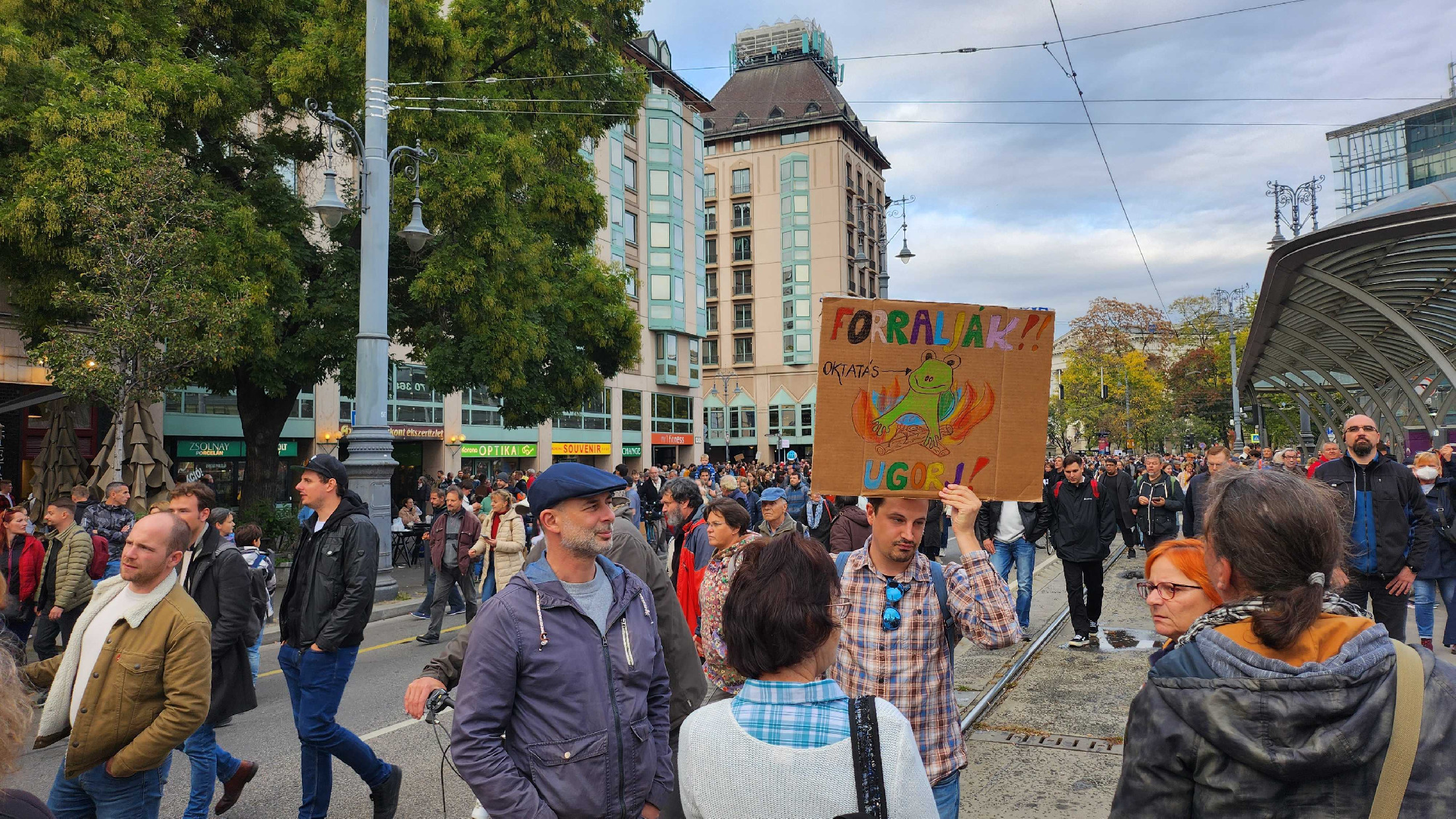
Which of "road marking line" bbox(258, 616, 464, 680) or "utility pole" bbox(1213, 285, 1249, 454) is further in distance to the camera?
"utility pole" bbox(1213, 285, 1249, 454)

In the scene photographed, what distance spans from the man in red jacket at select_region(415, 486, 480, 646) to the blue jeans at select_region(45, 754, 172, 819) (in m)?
6.84

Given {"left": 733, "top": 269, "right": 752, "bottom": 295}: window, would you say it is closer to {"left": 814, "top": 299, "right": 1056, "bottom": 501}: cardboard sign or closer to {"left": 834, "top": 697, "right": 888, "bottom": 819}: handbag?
{"left": 814, "top": 299, "right": 1056, "bottom": 501}: cardboard sign

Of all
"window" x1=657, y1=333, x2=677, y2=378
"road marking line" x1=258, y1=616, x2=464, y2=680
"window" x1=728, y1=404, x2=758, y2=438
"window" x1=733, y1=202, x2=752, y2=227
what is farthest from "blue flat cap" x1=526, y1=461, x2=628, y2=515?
"window" x1=733, y1=202, x2=752, y2=227

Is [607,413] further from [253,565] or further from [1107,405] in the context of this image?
[253,565]

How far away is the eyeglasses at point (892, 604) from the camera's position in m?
3.14

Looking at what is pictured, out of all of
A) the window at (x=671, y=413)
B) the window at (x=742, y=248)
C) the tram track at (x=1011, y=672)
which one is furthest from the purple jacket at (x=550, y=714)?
the window at (x=742, y=248)

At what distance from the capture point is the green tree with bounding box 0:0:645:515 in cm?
1323

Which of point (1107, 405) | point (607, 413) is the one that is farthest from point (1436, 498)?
point (1107, 405)

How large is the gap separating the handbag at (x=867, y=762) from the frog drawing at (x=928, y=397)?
1.69 m

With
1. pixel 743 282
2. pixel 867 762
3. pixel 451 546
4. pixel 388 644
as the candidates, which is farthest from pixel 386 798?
pixel 743 282

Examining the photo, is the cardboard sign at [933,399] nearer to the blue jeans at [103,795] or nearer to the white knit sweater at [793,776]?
the white knit sweater at [793,776]

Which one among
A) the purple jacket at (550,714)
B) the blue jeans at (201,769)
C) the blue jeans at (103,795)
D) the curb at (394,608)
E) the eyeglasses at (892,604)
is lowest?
the curb at (394,608)

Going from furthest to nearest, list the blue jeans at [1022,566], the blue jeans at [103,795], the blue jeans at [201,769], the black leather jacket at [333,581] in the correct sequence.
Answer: the blue jeans at [1022,566] → the black leather jacket at [333,581] → the blue jeans at [201,769] → the blue jeans at [103,795]

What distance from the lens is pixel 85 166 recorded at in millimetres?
12508
